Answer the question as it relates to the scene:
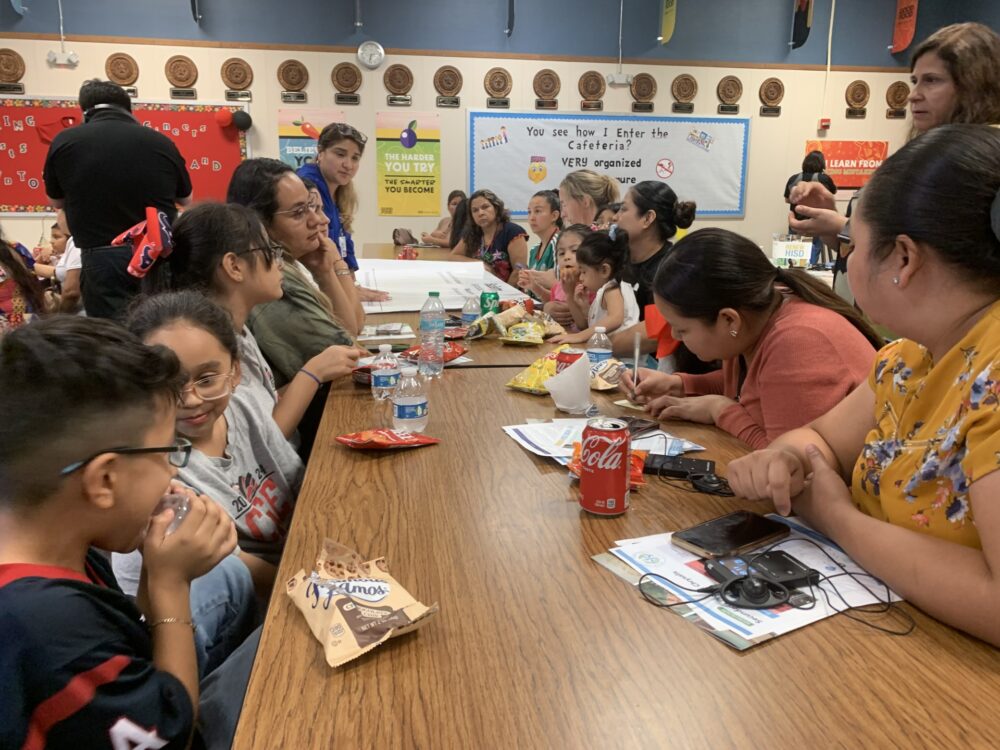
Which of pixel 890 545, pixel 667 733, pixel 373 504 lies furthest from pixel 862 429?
pixel 373 504

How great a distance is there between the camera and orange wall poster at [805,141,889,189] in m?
6.98

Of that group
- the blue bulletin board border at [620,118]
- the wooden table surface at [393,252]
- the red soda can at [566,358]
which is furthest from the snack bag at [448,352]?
the blue bulletin board border at [620,118]

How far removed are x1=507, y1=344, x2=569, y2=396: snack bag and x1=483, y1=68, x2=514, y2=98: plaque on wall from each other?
16.4 ft

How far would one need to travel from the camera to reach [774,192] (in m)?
7.08

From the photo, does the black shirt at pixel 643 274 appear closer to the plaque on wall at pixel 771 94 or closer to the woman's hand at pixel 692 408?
the woman's hand at pixel 692 408

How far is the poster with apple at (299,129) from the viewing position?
6.22m

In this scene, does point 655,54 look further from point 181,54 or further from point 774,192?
point 181,54

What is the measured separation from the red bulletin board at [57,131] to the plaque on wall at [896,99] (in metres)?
6.07

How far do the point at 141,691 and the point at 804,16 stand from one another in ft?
23.8

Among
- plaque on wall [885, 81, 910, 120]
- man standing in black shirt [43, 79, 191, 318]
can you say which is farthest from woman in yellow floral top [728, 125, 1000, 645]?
plaque on wall [885, 81, 910, 120]

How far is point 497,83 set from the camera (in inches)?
254

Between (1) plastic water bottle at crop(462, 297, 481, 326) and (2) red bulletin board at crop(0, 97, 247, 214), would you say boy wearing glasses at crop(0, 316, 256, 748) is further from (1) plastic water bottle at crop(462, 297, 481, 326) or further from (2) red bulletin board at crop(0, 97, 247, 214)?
(2) red bulletin board at crop(0, 97, 247, 214)

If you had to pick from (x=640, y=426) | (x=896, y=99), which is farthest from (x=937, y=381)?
(x=896, y=99)

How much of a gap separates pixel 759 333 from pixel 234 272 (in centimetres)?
133
